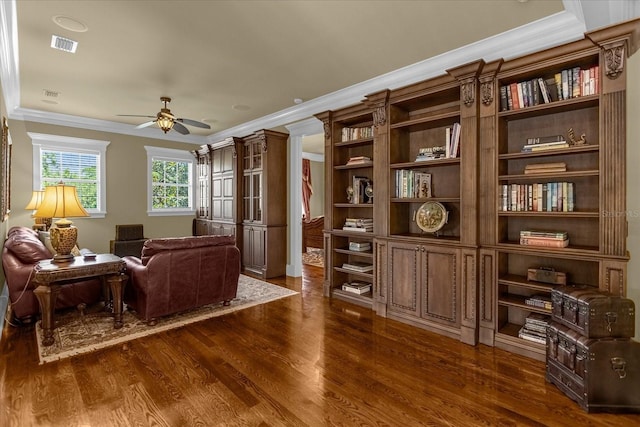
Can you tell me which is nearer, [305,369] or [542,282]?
[305,369]

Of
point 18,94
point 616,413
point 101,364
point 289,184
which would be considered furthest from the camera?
point 289,184

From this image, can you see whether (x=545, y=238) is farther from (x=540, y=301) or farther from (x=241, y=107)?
(x=241, y=107)

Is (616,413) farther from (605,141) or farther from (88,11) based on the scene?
(88,11)

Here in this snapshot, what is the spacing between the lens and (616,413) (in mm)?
1943

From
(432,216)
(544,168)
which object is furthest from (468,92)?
(432,216)

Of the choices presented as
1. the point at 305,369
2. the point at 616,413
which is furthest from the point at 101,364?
the point at 616,413

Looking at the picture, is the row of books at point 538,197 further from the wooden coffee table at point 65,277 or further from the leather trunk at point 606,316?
the wooden coffee table at point 65,277

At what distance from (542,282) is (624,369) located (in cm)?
84

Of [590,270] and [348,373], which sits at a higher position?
[590,270]

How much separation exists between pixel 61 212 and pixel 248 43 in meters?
2.36

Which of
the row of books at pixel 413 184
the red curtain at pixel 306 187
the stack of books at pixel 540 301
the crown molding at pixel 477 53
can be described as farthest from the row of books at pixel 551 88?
the red curtain at pixel 306 187

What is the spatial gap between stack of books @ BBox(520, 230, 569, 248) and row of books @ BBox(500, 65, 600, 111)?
1.07 metres

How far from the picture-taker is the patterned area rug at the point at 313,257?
673cm

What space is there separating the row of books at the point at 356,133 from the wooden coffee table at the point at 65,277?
2.94 m
